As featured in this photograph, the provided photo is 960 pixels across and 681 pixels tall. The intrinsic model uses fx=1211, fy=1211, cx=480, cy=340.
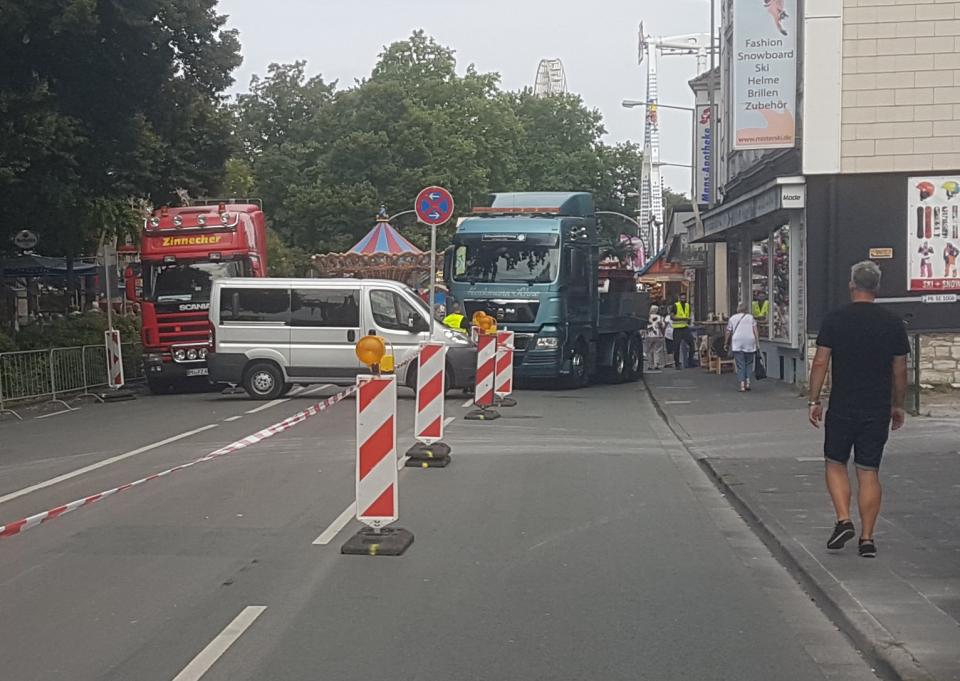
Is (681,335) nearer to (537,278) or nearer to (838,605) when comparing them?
(537,278)

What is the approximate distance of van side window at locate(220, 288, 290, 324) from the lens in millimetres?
21109

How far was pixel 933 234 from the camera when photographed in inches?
802

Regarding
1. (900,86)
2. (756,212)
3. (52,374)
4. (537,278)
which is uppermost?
(900,86)

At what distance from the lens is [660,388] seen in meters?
24.8

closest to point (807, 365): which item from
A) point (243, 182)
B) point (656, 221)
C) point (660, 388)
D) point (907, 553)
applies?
point (660, 388)

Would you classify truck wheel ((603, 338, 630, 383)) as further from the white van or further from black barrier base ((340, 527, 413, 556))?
black barrier base ((340, 527, 413, 556))

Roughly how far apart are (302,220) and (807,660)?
48.1m

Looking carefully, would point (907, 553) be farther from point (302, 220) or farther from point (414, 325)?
point (302, 220)

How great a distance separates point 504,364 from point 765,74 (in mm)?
7257

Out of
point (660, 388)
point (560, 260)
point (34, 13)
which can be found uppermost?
point (34, 13)

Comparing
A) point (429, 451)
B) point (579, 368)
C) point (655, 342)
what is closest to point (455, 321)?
point (579, 368)

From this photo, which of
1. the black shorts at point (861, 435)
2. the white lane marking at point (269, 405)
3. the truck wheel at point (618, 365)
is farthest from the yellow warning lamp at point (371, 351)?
the truck wheel at point (618, 365)

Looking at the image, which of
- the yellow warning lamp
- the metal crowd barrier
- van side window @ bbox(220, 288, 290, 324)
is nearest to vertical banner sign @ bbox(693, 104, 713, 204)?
van side window @ bbox(220, 288, 290, 324)

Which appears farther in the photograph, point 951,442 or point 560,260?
point 560,260
